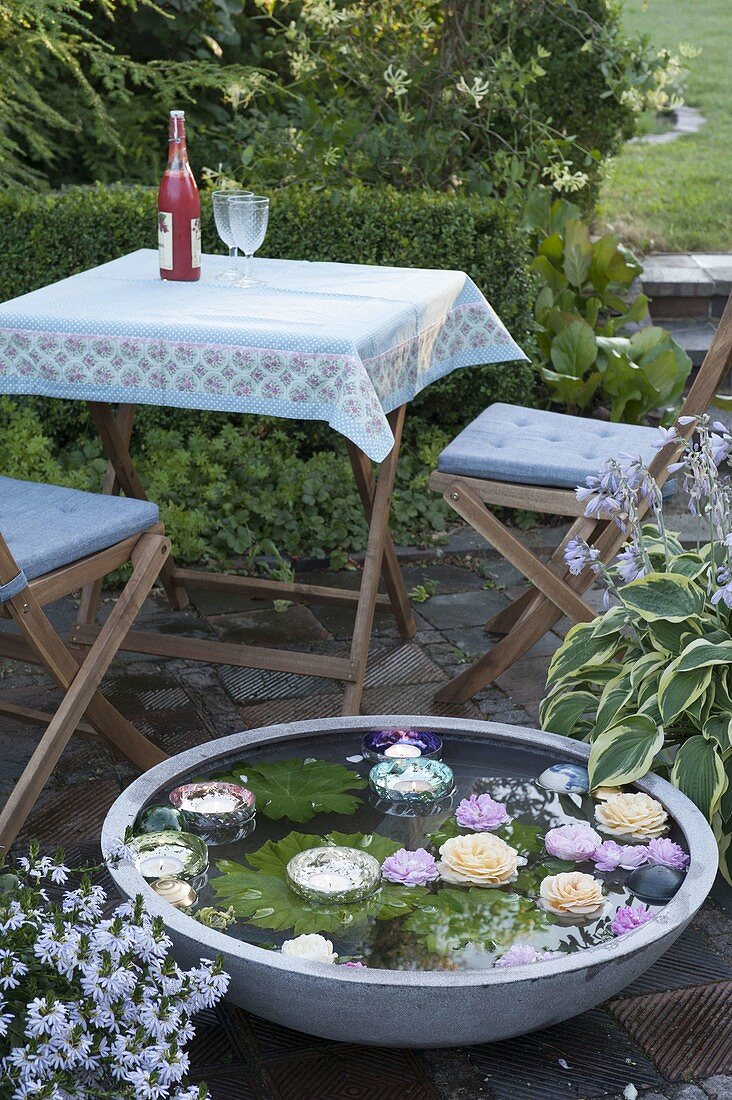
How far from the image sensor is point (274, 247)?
520cm

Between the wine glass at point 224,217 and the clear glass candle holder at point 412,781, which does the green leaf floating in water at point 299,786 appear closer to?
the clear glass candle holder at point 412,781

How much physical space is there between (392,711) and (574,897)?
4.42 feet

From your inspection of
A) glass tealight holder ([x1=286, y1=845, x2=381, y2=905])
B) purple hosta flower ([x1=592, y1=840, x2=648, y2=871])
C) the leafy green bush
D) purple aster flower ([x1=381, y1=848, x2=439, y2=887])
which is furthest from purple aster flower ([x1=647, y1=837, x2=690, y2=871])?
the leafy green bush

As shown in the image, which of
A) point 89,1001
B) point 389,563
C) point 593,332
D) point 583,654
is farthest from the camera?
point 593,332

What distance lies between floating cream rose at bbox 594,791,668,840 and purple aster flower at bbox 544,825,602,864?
0.05m

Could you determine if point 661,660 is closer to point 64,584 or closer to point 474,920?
point 474,920

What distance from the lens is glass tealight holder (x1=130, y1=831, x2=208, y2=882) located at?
232 cm

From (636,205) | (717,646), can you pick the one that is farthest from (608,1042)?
(636,205)

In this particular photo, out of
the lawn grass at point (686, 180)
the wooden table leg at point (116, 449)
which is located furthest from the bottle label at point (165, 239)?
the lawn grass at point (686, 180)

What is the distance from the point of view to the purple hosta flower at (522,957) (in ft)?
6.96

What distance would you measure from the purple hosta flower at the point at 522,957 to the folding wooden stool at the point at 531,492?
1.31 meters

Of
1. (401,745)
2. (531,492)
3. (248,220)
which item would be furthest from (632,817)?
(248,220)

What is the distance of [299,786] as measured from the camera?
2.62 m

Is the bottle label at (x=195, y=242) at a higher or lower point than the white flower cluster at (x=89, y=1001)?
higher
